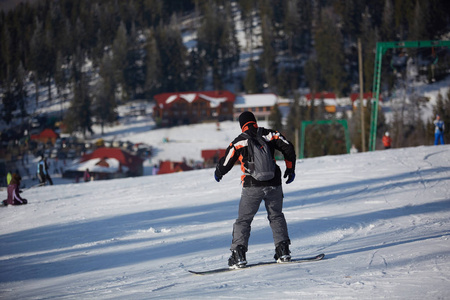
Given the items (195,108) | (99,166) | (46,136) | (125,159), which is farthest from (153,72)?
(99,166)

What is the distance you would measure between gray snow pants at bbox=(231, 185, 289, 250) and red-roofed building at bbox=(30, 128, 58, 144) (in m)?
55.8

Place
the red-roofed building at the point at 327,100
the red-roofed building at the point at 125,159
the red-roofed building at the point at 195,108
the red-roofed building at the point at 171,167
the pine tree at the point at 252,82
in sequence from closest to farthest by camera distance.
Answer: the red-roofed building at the point at 171,167 → the red-roofed building at the point at 125,159 → the red-roofed building at the point at 327,100 → the red-roofed building at the point at 195,108 → the pine tree at the point at 252,82

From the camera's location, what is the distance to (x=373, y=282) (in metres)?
3.46

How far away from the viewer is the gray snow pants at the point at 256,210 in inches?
163

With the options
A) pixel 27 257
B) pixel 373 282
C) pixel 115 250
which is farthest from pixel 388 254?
pixel 27 257

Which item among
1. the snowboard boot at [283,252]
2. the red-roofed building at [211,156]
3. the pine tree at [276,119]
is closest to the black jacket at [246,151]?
the snowboard boot at [283,252]

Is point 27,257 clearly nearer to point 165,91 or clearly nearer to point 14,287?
point 14,287

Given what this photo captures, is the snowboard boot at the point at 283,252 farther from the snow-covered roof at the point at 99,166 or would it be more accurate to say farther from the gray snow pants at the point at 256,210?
the snow-covered roof at the point at 99,166

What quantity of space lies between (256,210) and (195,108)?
59542mm

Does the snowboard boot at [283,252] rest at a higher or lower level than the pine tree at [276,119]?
lower

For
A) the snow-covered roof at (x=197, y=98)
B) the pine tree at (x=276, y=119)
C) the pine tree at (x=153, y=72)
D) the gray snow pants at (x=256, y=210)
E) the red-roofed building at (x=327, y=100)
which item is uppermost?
the pine tree at (x=153, y=72)

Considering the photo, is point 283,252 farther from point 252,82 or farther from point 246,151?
point 252,82

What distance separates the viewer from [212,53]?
8150 centimetres

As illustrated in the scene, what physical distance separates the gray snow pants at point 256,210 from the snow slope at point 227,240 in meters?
0.33
